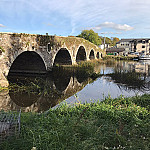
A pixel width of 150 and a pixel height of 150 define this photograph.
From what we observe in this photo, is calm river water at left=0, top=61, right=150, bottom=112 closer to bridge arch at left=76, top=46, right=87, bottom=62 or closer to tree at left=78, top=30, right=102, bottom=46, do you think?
bridge arch at left=76, top=46, right=87, bottom=62

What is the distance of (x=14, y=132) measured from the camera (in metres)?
4.12

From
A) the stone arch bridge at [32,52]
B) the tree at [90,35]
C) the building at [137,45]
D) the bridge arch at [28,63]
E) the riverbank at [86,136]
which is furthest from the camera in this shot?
the building at [137,45]

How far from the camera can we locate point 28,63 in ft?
59.6

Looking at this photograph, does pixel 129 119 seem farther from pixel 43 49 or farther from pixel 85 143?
pixel 43 49

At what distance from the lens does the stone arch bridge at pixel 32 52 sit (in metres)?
12.2

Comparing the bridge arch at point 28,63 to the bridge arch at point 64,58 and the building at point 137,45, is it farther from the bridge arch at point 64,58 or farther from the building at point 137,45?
the building at point 137,45

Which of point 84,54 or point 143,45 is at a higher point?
point 143,45

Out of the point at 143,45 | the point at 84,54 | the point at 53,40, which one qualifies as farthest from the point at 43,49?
the point at 143,45

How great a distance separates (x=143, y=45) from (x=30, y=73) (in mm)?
54153

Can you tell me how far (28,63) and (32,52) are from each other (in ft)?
7.32

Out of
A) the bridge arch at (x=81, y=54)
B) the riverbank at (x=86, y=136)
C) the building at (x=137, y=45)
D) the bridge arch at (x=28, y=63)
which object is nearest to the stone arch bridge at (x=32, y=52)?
the bridge arch at (x=28, y=63)

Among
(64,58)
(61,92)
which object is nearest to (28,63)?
(64,58)

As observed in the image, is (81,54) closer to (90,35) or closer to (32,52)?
(32,52)

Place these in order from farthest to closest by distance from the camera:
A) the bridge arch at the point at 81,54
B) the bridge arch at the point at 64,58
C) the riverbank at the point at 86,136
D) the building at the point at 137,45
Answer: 1. the building at the point at 137,45
2. the bridge arch at the point at 81,54
3. the bridge arch at the point at 64,58
4. the riverbank at the point at 86,136
